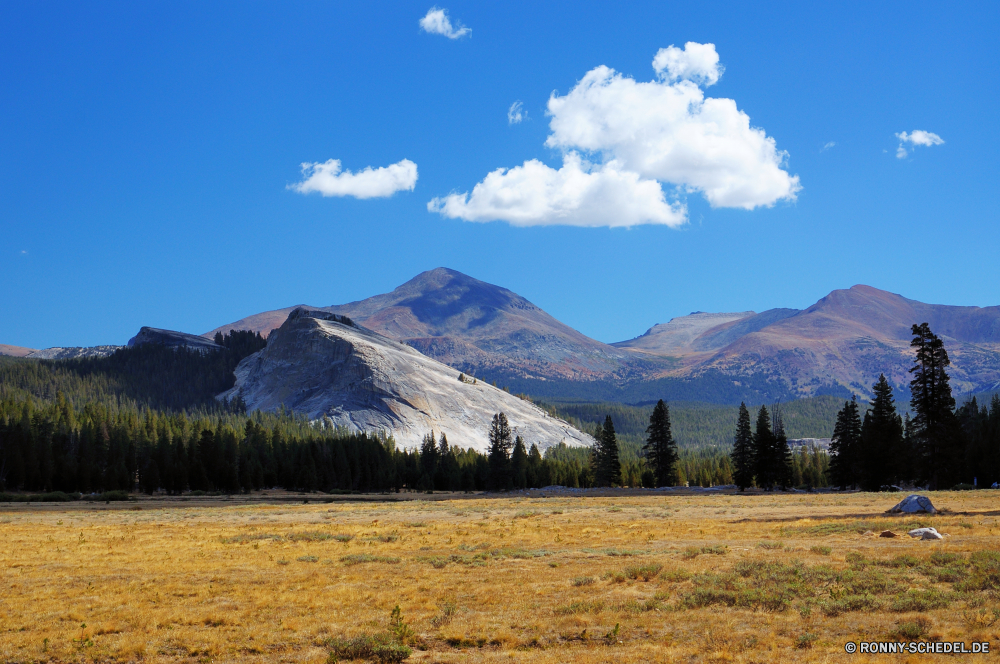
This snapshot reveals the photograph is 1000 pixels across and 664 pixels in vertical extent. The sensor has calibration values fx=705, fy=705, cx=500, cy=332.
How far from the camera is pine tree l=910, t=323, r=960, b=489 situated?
2849 inches

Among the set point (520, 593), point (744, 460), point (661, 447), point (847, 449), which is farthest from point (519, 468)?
point (520, 593)

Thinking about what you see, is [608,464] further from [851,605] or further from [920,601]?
[920,601]

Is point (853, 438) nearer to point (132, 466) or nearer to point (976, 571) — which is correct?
point (976, 571)

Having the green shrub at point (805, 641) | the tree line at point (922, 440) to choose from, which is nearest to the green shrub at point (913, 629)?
the green shrub at point (805, 641)

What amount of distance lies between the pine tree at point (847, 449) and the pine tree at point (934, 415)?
1420 cm

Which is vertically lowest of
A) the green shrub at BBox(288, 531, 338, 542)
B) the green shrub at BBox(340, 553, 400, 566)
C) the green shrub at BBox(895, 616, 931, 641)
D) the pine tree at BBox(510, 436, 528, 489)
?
the pine tree at BBox(510, 436, 528, 489)

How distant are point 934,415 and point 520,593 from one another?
6692 centimetres

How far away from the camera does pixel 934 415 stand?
241 feet

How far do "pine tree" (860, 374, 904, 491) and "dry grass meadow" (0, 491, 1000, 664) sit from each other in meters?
43.7

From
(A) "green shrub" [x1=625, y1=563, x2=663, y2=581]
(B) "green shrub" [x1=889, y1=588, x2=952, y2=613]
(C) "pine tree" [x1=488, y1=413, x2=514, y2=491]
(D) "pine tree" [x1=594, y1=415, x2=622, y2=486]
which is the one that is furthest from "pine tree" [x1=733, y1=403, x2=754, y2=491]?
(B) "green shrub" [x1=889, y1=588, x2=952, y2=613]

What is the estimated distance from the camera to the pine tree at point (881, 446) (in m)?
81.6

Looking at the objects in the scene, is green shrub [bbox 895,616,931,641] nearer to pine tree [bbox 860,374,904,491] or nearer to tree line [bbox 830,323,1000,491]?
tree line [bbox 830,323,1000,491]

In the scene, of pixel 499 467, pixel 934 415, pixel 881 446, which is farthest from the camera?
pixel 499 467

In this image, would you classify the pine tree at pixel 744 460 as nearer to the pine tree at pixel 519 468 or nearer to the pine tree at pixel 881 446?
the pine tree at pixel 881 446
